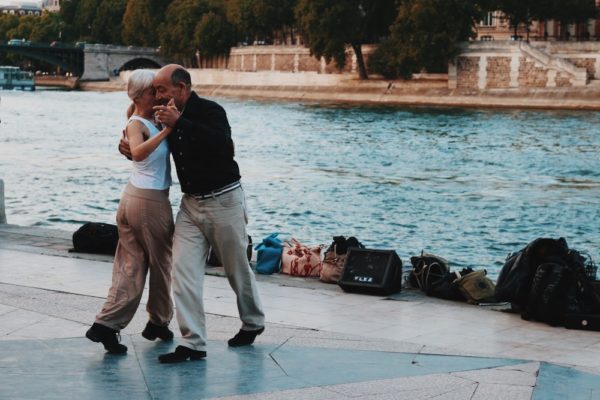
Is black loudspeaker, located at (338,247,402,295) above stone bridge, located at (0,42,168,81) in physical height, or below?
above

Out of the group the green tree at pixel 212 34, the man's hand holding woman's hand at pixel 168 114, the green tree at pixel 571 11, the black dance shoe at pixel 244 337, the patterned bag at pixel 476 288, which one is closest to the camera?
the man's hand holding woman's hand at pixel 168 114

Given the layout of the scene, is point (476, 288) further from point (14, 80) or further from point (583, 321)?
point (14, 80)

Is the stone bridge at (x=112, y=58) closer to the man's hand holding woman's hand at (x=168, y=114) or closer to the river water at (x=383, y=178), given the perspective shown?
the river water at (x=383, y=178)

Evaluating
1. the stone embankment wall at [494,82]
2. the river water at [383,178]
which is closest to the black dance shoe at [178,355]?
the river water at [383,178]

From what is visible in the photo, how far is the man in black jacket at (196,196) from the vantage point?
720 centimetres

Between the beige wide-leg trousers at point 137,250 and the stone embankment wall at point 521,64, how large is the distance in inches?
2752

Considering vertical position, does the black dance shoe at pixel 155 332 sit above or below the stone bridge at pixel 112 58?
above

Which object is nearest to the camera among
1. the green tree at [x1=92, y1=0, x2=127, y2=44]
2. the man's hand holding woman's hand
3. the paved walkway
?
the paved walkway

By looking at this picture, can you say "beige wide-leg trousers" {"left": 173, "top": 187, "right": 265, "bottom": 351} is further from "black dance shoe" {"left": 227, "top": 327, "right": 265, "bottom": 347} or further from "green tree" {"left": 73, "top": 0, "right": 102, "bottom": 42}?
"green tree" {"left": 73, "top": 0, "right": 102, "bottom": 42}

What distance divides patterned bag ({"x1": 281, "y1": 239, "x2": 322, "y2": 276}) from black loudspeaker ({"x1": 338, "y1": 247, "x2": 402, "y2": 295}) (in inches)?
34.1

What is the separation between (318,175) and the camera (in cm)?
3531

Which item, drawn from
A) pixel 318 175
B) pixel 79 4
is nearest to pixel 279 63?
pixel 79 4

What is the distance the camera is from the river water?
923 inches

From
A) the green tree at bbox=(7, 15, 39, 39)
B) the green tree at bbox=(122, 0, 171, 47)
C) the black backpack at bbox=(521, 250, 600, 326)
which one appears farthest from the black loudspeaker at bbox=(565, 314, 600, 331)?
the green tree at bbox=(7, 15, 39, 39)
